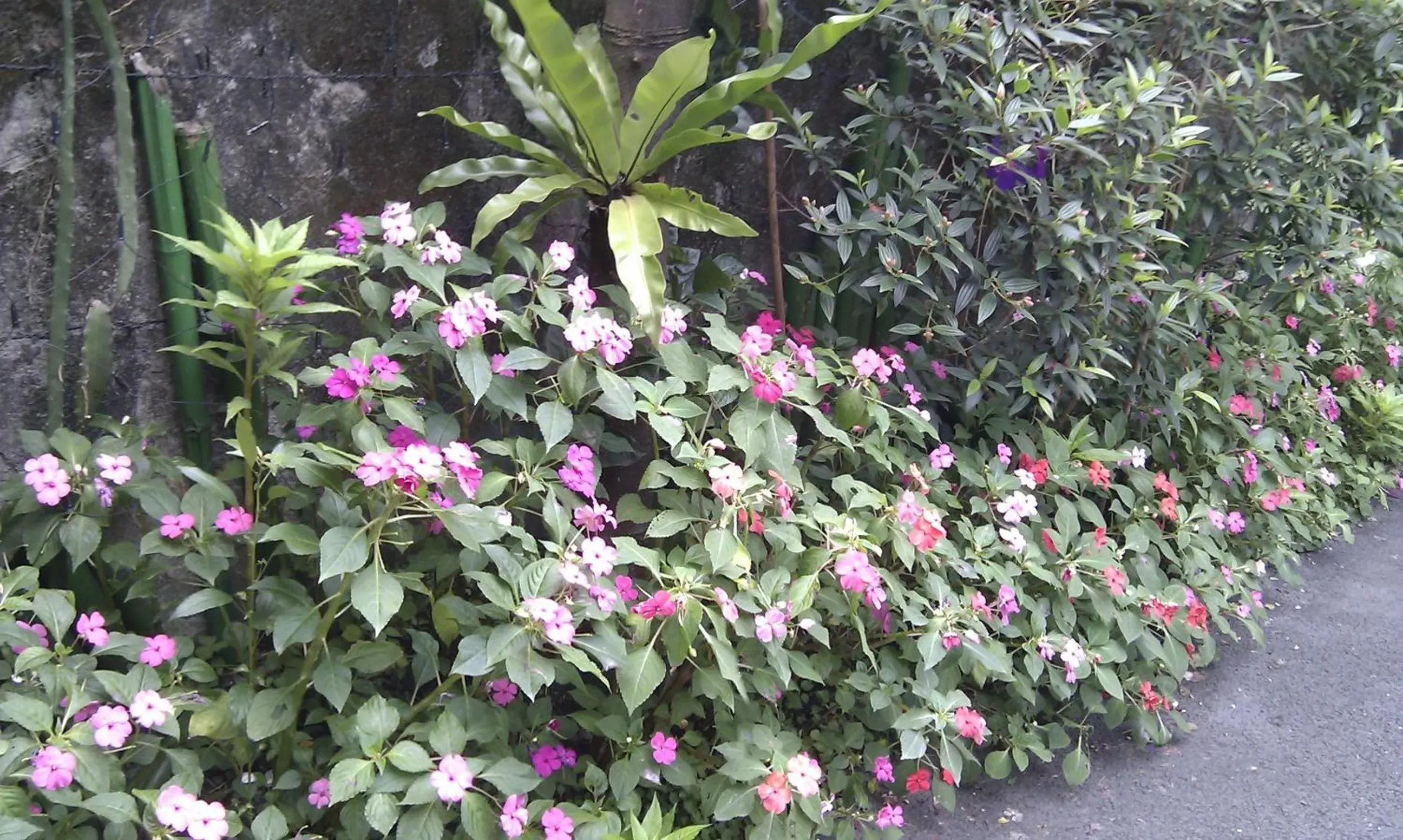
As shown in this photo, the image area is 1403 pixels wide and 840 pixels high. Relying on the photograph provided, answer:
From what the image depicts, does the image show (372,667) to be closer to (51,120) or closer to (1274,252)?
(51,120)

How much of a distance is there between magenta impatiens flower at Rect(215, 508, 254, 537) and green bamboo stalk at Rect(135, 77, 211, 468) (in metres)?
0.43

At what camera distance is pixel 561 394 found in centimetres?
182

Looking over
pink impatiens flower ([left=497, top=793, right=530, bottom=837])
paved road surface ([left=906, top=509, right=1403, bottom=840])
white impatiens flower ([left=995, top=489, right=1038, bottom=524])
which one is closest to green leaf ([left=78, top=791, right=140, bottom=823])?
pink impatiens flower ([left=497, top=793, right=530, bottom=837])

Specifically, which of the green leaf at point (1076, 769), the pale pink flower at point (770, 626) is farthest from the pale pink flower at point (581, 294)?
the green leaf at point (1076, 769)

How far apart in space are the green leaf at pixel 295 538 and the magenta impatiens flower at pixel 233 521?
0.07 m

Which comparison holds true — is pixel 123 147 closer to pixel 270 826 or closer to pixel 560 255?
pixel 560 255

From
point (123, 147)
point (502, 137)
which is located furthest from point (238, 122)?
point (502, 137)

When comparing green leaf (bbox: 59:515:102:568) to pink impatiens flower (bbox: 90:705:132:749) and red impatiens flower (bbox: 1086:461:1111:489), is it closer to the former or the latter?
pink impatiens flower (bbox: 90:705:132:749)

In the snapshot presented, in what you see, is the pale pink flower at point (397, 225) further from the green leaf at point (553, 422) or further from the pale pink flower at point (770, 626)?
the pale pink flower at point (770, 626)

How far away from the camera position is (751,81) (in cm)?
203

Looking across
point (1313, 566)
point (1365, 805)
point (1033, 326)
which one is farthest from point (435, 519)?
point (1313, 566)

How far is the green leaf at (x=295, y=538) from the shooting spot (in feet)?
5.09

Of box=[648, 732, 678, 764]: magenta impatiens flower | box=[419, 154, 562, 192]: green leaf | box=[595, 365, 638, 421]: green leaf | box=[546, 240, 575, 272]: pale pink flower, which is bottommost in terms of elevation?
box=[648, 732, 678, 764]: magenta impatiens flower

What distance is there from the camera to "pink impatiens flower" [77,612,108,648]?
1567 millimetres
